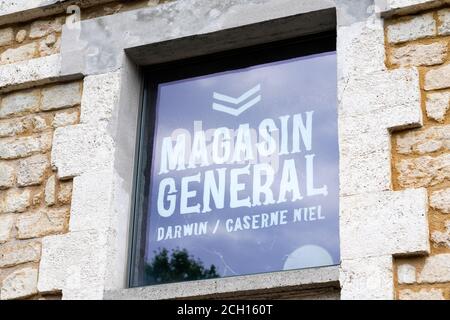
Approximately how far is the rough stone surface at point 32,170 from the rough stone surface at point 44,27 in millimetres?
836

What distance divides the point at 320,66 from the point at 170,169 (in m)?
1.04

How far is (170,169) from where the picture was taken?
240 inches

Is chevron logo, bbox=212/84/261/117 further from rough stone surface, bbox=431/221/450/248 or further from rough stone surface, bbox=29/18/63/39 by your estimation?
rough stone surface, bbox=431/221/450/248

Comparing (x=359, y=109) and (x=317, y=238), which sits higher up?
Answer: (x=359, y=109)

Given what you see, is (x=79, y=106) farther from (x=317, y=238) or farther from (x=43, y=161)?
(x=317, y=238)

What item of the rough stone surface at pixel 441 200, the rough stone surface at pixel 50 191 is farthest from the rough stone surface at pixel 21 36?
the rough stone surface at pixel 441 200

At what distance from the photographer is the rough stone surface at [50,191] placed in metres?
5.97

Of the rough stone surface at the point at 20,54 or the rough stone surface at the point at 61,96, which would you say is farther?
the rough stone surface at the point at 20,54

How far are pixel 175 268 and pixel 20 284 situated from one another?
2.78ft

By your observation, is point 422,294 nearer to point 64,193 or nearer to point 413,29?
point 413,29

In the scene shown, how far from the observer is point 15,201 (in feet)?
19.9

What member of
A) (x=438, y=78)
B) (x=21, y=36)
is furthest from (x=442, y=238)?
(x=21, y=36)

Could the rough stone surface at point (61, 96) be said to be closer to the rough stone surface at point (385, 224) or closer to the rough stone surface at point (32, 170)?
the rough stone surface at point (32, 170)

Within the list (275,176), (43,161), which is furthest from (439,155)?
(43,161)
